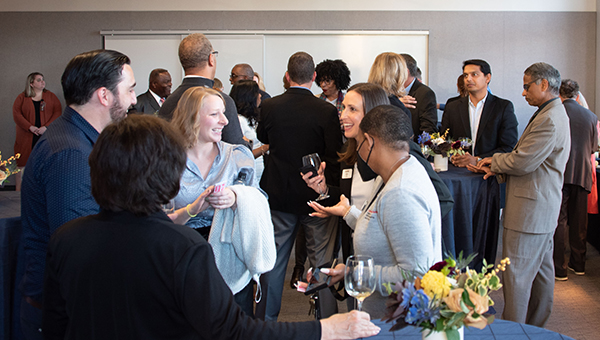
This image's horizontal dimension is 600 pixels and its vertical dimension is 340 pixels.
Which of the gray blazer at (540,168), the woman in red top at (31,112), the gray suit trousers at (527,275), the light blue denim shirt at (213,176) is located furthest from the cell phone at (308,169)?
the woman in red top at (31,112)

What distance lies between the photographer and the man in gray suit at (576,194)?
421cm

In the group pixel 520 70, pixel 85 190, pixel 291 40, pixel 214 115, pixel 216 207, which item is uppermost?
pixel 291 40

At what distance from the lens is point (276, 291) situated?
10.3 ft

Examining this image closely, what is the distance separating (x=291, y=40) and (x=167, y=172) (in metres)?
6.97

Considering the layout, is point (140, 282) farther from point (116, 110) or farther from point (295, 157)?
point (295, 157)

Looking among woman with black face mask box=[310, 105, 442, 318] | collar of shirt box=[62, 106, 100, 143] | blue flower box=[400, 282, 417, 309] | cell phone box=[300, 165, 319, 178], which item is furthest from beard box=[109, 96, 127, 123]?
blue flower box=[400, 282, 417, 309]

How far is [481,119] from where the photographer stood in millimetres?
3795

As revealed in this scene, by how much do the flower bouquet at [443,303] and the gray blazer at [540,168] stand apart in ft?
6.49

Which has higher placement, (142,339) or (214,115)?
(214,115)

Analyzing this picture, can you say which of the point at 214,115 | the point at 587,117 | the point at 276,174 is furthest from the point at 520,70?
the point at 214,115

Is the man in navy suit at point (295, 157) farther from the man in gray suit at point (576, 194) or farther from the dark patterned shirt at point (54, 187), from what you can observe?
the man in gray suit at point (576, 194)

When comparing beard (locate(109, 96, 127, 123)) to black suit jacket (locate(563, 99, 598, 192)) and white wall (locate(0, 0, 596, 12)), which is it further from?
white wall (locate(0, 0, 596, 12))

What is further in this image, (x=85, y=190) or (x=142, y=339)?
(x=85, y=190)

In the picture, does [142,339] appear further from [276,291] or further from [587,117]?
[587,117]
